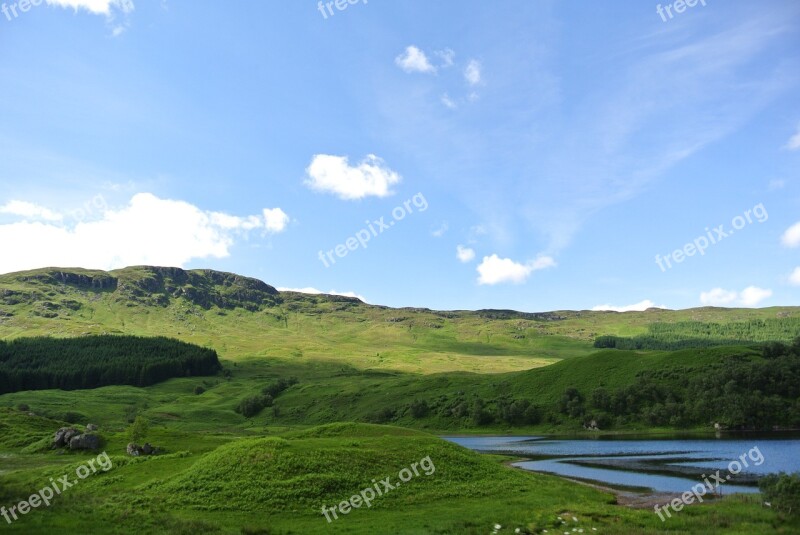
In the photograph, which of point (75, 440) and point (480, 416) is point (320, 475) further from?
point (480, 416)

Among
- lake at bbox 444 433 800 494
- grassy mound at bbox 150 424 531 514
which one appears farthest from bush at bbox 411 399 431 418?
grassy mound at bbox 150 424 531 514

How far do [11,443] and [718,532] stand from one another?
4308 inches

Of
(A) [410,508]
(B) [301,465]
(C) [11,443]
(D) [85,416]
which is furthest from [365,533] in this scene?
(D) [85,416]

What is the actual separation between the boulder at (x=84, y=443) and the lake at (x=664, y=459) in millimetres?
69125

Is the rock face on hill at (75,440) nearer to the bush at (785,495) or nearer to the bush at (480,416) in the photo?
the bush at (785,495)

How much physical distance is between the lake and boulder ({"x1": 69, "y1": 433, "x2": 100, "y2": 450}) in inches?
2721

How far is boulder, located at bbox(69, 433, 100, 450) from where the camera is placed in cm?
8569

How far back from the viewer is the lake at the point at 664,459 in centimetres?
6352

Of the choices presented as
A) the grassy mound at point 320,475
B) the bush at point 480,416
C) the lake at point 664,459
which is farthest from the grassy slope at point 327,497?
the bush at point 480,416

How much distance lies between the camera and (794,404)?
4943 inches

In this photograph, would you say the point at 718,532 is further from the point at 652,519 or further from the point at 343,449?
the point at 343,449

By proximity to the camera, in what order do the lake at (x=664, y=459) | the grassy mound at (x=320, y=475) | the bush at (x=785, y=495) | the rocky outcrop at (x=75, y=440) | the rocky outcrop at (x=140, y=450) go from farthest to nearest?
the rocky outcrop at (x=75, y=440), the rocky outcrop at (x=140, y=450), the lake at (x=664, y=459), the grassy mound at (x=320, y=475), the bush at (x=785, y=495)

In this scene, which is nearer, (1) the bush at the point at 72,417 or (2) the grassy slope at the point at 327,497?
(2) the grassy slope at the point at 327,497

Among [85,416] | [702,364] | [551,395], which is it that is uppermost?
[702,364]
